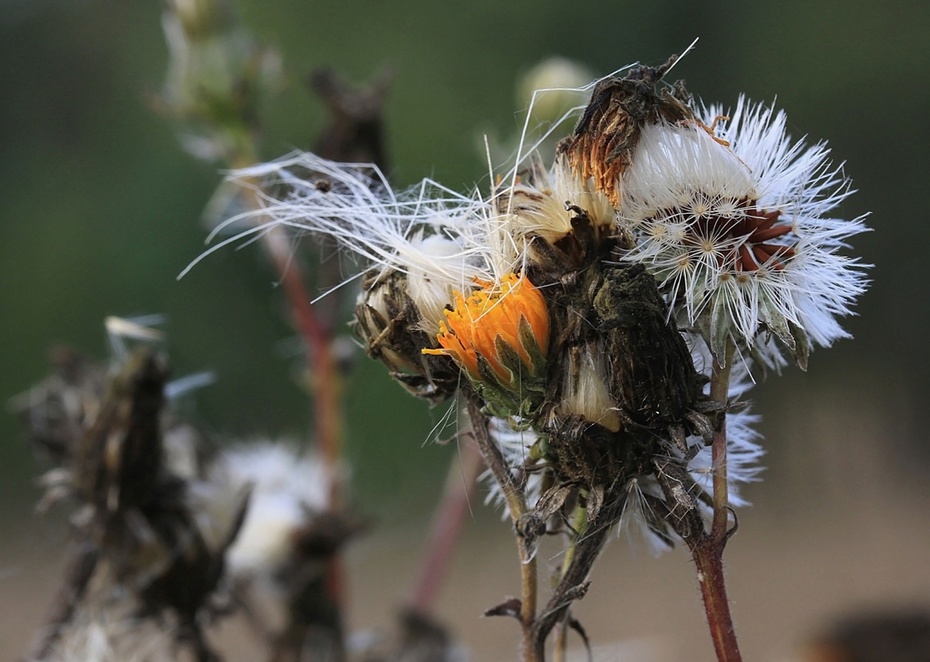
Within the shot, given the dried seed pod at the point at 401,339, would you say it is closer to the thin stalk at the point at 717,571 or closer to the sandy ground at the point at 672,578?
the thin stalk at the point at 717,571

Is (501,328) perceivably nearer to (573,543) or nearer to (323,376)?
(573,543)

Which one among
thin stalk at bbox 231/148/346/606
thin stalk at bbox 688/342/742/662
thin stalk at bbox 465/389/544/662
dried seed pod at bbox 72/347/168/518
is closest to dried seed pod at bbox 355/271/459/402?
thin stalk at bbox 465/389/544/662

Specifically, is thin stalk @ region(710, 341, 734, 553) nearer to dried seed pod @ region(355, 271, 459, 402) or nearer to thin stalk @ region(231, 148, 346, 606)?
dried seed pod @ region(355, 271, 459, 402)

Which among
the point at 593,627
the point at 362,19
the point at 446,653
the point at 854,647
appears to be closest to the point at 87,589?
the point at 446,653

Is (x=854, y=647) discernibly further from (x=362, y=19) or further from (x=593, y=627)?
(x=362, y=19)

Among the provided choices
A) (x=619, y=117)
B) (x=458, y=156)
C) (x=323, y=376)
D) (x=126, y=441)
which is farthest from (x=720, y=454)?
(x=458, y=156)

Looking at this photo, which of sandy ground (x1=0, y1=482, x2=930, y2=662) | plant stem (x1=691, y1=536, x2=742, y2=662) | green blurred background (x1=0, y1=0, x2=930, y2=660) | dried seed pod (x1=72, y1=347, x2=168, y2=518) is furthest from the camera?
green blurred background (x1=0, y1=0, x2=930, y2=660)
